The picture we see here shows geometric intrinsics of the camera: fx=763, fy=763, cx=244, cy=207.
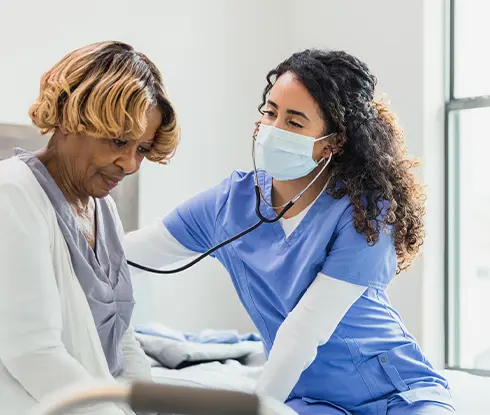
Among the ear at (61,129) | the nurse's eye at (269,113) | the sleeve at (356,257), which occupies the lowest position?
the sleeve at (356,257)

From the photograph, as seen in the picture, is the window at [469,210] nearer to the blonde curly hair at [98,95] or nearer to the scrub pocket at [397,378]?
the scrub pocket at [397,378]

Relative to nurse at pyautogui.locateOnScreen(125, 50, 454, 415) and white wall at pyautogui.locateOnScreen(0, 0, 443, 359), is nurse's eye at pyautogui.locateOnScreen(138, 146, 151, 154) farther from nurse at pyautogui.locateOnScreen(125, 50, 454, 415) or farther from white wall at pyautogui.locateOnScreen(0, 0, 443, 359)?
white wall at pyautogui.locateOnScreen(0, 0, 443, 359)

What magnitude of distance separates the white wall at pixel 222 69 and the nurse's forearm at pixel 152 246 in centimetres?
120

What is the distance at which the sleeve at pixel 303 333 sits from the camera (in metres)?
1.60

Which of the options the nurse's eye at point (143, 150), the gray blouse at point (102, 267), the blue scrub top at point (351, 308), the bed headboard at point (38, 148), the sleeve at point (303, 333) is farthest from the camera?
the bed headboard at point (38, 148)

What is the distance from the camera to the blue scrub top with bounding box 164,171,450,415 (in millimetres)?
1710

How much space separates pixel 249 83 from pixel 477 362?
69.3 inches

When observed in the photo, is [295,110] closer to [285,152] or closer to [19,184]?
[285,152]

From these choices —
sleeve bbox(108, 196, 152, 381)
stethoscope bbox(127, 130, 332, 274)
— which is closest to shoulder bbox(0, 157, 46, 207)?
sleeve bbox(108, 196, 152, 381)

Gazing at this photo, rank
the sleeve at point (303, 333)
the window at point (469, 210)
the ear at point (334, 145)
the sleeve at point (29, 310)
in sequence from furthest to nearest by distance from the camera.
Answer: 1. the window at point (469, 210)
2. the ear at point (334, 145)
3. the sleeve at point (303, 333)
4. the sleeve at point (29, 310)

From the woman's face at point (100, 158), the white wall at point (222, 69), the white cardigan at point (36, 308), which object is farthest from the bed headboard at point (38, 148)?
the white cardigan at point (36, 308)

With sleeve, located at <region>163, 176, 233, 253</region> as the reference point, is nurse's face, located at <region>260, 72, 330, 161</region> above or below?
above

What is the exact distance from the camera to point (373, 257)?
1.69 meters

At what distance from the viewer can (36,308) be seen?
1165mm
